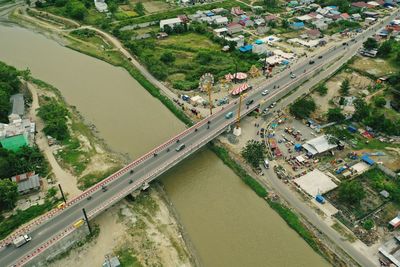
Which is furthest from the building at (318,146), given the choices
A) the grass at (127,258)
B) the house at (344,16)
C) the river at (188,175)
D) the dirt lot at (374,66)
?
the house at (344,16)

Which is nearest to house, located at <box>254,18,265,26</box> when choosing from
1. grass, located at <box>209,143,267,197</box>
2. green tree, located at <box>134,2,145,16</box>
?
green tree, located at <box>134,2,145,16</box>

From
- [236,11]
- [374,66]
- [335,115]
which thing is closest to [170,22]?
[236,11]

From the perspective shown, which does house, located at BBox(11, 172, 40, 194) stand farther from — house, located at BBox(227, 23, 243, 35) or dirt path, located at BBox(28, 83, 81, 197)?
house, located at BBox(227, 23, 243, 35)

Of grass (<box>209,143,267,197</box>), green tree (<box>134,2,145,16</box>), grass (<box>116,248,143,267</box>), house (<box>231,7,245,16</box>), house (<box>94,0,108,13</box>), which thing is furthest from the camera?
house (<box>94,0,108,13</box>)

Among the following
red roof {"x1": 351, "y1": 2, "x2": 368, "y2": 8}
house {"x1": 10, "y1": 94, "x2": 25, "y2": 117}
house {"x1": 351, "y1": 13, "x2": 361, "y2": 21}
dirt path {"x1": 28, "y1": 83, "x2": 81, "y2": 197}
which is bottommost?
house {"x1": 351, "y1": 13, "x2": 361, "y2": 21}

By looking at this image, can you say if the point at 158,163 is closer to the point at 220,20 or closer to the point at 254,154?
the point at 254,154

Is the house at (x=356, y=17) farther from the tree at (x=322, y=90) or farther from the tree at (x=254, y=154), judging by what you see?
the tree at (x=254, y=154)
